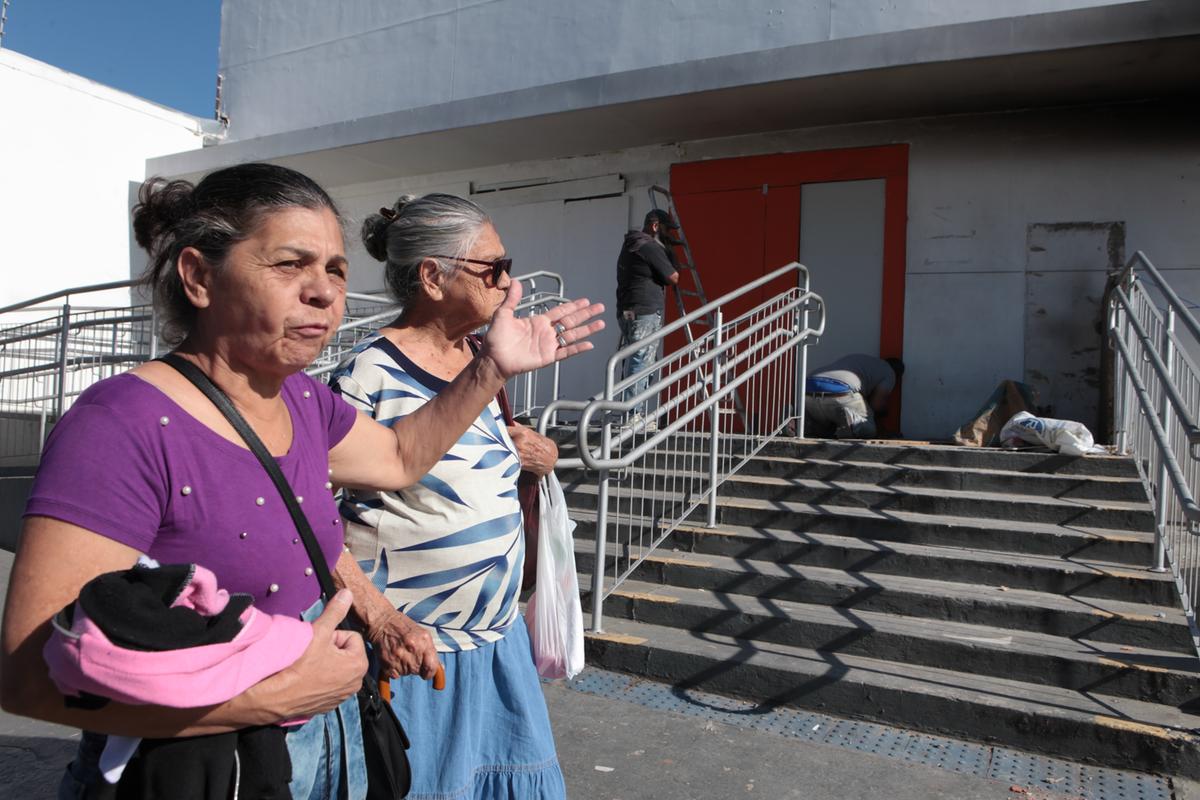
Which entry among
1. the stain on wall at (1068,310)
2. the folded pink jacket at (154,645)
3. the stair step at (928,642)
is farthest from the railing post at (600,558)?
the stain on wall at (1068,310)

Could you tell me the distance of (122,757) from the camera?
1.14m

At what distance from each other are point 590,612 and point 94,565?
4225 mm

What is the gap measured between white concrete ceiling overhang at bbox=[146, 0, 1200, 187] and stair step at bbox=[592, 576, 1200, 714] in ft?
15.0

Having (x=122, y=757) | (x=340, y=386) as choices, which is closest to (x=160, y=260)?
(x=340, y=386)

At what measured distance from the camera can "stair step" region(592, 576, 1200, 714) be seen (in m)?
4.04

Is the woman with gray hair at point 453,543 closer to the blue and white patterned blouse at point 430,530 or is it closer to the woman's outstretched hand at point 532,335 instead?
the blue and white patterned blouse at point 430,530

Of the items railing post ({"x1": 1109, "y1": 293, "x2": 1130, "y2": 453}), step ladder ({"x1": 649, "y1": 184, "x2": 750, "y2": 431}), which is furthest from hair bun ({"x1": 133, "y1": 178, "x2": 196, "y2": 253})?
step ladder ({"x1": 649, "y1": 184, "x2": 750, "y2": 431})

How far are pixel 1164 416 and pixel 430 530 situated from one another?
502 cm

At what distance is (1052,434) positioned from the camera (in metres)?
6.14

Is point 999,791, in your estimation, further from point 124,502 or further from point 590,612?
point 124,502

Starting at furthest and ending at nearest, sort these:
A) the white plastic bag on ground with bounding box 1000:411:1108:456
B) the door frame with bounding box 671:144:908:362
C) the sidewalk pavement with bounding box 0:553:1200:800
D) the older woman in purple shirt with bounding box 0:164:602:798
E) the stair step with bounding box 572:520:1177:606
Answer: the door frame with bounding box 671:144:908:362 < the white plastic bag on ground with bounding box 1000:411:1108:456 < the stair step with bounding box 572:520:1177:606 < the sidewalk pavement with bounding box 0:553:1200:800 < the older woman in purple shirt with bounding box 0:164:602:798

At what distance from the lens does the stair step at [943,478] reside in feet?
18.4

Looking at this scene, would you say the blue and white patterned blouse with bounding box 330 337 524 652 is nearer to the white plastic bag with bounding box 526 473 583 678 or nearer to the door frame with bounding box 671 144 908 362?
the white plastic bag with bounding box 526 473 583 678

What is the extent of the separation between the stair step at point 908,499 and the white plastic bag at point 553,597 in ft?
8.98
